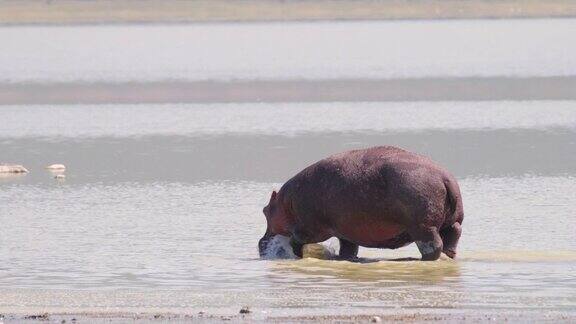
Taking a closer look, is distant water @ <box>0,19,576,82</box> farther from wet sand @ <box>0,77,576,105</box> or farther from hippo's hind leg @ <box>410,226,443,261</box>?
hippo's hind leg @ <box>410,226,443,261</box>

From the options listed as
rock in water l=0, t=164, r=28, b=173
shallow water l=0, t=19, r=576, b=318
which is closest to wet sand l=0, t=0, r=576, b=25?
shallow water l=0, t=19, r=576, b=318

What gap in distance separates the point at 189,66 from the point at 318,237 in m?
48.4

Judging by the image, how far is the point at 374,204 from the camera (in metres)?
15.7

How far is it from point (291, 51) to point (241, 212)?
55.7 metres

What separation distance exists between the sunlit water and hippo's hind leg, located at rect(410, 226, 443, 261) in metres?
0.14

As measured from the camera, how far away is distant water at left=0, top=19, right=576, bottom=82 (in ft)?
192

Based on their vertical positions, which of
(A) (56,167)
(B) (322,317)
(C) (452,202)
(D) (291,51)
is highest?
(D) (291,51)

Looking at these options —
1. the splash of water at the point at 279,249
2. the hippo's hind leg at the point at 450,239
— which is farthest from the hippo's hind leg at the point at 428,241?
the splash of water at the point at 279,249

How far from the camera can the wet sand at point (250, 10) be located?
98000mm

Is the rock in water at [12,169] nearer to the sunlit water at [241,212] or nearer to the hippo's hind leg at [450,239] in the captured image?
the sunlit water at [241,212]

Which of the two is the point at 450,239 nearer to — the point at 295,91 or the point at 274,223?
Answer: the point at 274,223

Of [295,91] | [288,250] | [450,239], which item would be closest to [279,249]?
[288,250]

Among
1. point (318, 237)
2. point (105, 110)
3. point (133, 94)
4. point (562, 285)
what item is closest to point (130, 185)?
point (318, 237)

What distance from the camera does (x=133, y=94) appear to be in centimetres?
4797
